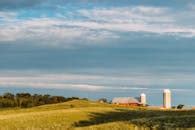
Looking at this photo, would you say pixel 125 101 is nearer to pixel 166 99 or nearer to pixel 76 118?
pixel 166 99

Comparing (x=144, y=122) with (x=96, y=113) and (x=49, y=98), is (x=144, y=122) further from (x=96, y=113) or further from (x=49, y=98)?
(x=49, y=98)

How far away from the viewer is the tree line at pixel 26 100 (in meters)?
131

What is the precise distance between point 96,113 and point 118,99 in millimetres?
47239

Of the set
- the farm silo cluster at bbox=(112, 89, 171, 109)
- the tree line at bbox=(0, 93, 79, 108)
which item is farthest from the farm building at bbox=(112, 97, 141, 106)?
the tree line at bbox=(0, 93, 79, 108)

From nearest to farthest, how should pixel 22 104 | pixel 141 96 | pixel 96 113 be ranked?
pixel 96 113 → pixel 141 96 → pixel 22 104

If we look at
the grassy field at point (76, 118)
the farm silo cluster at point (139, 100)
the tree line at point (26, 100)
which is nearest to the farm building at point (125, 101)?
the farm silo cluster at point (139, 100)

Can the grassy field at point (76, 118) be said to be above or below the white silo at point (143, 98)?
below

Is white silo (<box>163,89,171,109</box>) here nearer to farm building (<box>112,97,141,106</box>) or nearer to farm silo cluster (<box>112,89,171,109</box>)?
farm silo cluster (<box>112,89,171,109</box>)

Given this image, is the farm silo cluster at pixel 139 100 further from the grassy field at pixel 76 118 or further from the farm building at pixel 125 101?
the grassy field at pixel 76 118

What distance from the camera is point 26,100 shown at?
13562cm

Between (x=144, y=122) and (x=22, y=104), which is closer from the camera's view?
(x=144, y=122)

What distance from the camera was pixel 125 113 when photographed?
86375 millimetres

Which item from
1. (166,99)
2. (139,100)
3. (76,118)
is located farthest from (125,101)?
(76,118)

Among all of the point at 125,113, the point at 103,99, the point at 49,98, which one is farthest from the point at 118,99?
the point at 125,113
